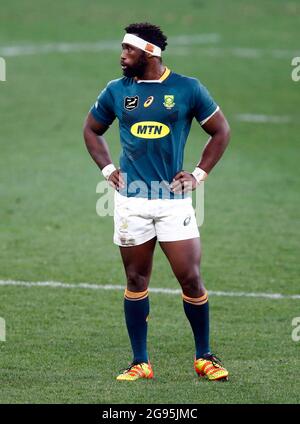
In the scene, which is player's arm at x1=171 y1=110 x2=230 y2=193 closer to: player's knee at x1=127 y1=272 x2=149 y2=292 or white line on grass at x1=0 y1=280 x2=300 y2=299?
player's knee at x1=127 y1=272 x2=149 y2=292

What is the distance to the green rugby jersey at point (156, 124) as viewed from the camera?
991 centimetres

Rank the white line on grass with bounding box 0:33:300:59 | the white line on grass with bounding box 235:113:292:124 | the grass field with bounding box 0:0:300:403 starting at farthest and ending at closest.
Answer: the white line on grass with bounding box 0:33:300:59 < the white line on grass with bounding box 235:113:292:124 < the grass field with bounding box 0:0:300:403

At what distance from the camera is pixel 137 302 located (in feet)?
33.6

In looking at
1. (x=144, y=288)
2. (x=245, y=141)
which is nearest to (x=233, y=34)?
(x=245, y=141)

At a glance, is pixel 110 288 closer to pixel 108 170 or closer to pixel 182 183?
pixel 108 170

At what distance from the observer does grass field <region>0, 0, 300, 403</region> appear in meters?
10.3

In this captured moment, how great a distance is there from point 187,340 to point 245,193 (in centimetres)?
780

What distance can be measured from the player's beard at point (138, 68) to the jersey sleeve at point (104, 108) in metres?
0.26

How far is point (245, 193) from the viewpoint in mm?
19047

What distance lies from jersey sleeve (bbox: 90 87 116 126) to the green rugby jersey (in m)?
0.11

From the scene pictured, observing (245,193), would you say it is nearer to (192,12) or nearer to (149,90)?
(149,90)

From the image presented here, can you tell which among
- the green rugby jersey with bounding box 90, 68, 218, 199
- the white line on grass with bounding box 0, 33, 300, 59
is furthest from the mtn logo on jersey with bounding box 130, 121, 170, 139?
the white line on grass with bounding box 0, 33, 300, 59

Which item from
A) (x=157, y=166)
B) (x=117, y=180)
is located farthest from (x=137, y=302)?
(x=157, y=166)

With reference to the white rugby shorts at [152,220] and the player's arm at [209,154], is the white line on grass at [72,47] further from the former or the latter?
Answer: the white rugby shorts at [152,220]
